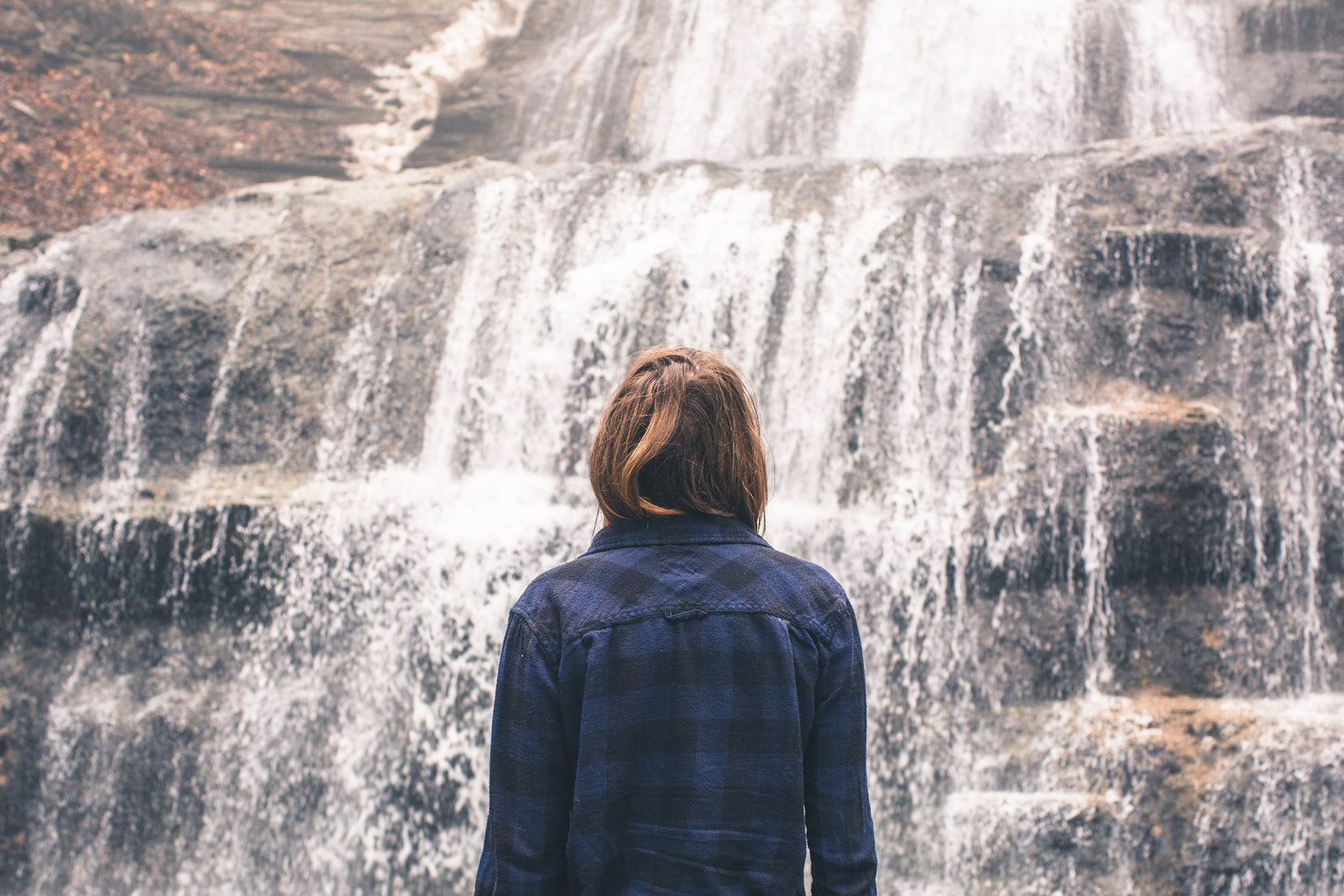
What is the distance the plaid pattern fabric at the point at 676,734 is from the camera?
1.51 m

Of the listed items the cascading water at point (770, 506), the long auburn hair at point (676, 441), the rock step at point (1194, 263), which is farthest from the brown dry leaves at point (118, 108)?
the long auburn hair at point (676, 441)

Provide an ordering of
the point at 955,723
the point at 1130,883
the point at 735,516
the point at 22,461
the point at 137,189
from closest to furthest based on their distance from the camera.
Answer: the point at 735,516 < the point at 1130,883 < the point at 955,723 < the point at 22,461 < the point at 137,189

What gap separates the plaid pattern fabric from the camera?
151 centimetres

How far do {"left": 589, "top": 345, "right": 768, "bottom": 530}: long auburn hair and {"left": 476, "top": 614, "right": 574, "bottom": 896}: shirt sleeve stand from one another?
11.3 inches

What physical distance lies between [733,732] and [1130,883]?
4024 mm

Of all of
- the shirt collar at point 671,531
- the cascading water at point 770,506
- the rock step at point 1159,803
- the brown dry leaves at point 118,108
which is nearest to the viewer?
the shirt collar at point 671,531

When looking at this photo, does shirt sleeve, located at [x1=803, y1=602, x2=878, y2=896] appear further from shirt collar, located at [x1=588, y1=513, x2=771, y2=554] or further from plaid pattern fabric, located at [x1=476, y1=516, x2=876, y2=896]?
shirt collar, located at [x1=588, y1=513, x2=771, y2=554]

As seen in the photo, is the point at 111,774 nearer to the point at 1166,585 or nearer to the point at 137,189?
the point at 1166,585

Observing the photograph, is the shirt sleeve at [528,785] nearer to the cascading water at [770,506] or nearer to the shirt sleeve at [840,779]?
the shirt sleeve at [840,779]

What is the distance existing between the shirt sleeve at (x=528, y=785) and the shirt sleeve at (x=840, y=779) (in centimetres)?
40

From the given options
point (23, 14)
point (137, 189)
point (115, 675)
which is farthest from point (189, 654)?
point (23, 14)

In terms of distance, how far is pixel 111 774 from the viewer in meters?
5.74

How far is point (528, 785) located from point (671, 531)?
452 mm

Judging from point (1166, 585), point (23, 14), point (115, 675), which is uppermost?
point (23, 14)
